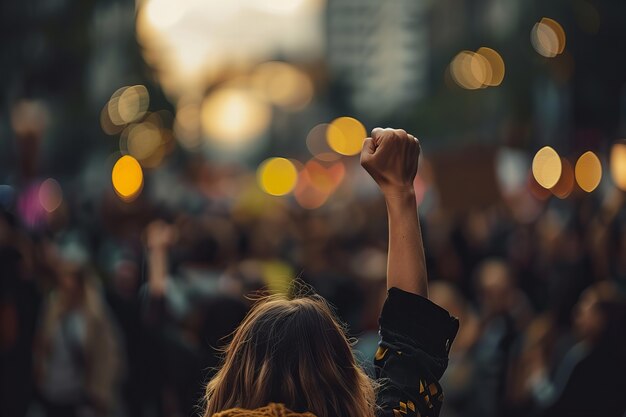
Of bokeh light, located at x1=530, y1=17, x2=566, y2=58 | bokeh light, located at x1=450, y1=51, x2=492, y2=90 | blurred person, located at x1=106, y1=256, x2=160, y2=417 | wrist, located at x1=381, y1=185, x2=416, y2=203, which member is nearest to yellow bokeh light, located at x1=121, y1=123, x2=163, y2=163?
bokeh light, located at x1=450, y1=51, x2=492, y2=90

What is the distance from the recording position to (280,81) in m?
122

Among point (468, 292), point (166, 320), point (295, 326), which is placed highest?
point (295, 326)

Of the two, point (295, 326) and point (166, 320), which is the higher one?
point (295, 326)

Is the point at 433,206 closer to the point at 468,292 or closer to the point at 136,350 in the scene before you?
the point at 468,292

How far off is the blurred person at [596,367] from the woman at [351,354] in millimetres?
4648

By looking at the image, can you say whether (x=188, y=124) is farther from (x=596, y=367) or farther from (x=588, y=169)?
(x=596, y=367)

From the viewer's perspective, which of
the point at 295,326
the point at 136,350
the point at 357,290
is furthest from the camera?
the point at 357,290

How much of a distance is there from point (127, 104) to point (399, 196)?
57.0 m

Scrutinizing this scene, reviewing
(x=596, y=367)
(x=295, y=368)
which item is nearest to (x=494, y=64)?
(x=596, y=367)

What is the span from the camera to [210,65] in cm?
9131

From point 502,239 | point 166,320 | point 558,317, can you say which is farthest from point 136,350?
point 502,239

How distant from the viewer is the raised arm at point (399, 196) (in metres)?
3.09

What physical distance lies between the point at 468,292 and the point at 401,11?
185947 millimetres

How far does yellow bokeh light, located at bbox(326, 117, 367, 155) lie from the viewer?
3373 inches
